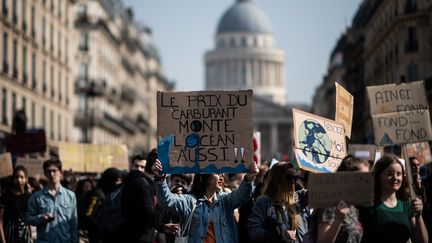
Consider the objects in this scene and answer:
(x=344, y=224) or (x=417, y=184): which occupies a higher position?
(x=417, y=184)

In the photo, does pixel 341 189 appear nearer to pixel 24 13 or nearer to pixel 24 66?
pixel 24 13

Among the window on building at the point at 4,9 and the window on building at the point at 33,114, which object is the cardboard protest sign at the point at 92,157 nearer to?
the window on building at the point at 4,9

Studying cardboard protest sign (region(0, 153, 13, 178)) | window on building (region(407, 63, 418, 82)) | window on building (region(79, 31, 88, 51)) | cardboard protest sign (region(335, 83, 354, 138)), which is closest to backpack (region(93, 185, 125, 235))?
cardboard protest sign (region(335, 83, 354, 138))

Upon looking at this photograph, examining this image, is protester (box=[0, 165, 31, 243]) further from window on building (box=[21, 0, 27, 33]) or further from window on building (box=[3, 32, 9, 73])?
window on building (box=[21, 0, 27, 33])

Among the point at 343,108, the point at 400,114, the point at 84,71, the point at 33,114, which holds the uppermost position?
the point at 84,71

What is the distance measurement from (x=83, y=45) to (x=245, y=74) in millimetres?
127099

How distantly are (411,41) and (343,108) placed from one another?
38.5 m

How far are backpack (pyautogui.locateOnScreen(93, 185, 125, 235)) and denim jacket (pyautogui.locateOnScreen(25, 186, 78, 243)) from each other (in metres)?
1.22

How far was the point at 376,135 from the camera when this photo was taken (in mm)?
10375

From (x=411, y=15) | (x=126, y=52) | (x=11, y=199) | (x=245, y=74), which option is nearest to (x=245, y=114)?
(x=11, y=199)

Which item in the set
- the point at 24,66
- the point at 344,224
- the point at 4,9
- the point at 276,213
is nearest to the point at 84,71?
the point at 24,66

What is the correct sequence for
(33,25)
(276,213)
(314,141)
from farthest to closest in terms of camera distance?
(33,25) → (314,141) → (276,213)

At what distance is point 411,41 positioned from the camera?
50.3 meters

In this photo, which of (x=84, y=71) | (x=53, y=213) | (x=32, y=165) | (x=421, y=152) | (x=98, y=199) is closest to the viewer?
(x=53, y=213)
